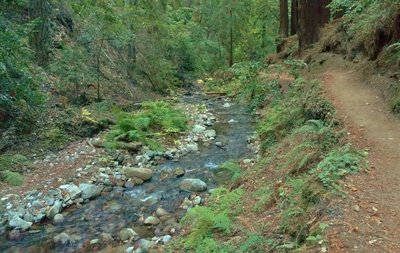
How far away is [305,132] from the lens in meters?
7.30

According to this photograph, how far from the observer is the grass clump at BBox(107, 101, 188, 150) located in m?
11.6

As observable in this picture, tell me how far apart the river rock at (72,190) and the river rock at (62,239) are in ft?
5.03

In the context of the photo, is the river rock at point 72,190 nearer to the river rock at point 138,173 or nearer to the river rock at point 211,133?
the river rock at point 138,173

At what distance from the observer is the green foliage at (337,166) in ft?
15.6

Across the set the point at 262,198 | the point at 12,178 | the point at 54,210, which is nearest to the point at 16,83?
the point at 12,178

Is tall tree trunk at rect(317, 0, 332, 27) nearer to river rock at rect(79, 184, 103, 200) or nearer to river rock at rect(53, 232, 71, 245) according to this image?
river rock at rect(79, 184, 103, 200)

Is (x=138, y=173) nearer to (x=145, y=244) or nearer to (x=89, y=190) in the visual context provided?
(x=89, y=190)

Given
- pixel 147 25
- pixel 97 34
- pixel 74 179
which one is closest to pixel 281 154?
pixel 74 179

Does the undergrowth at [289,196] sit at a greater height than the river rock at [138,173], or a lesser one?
greater

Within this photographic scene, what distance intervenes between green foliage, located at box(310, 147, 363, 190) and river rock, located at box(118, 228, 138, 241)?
322cm

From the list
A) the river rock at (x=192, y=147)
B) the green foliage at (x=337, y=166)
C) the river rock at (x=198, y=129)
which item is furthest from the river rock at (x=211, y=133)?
the green foliage at (x=337, y=166)

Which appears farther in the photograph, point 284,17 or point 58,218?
point 284,17

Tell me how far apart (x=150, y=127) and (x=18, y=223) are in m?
6.05

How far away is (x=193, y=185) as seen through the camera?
8.54 metres
